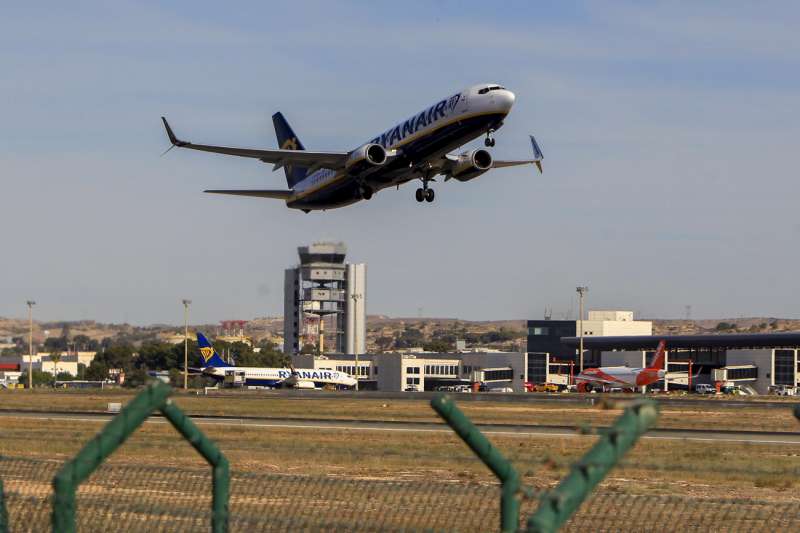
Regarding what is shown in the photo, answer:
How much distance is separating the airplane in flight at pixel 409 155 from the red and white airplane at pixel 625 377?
46.6m

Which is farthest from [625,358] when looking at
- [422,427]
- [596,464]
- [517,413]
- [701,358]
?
[596,464]

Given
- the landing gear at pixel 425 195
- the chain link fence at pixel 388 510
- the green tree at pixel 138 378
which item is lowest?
the chain link fence at pixel 388 510

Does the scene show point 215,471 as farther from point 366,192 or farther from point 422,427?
point 366,192

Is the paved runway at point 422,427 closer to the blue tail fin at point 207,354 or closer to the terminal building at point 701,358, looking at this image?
the blue tail fin at point 207,354

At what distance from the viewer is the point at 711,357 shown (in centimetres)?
13400

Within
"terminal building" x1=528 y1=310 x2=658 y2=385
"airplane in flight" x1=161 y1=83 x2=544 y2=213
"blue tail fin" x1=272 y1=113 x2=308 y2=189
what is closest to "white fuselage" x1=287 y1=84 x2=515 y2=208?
"airplane in flight" x1=161 y1=83 x2=544 y2=213

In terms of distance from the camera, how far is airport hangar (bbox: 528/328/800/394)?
11994cm

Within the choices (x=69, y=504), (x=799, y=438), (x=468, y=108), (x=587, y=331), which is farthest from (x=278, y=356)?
(x=69, y=504)

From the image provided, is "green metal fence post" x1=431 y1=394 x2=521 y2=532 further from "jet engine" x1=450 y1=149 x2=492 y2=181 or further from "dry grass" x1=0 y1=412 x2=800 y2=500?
"jet engine" x1=450 y1=149 x2=492 y2=181

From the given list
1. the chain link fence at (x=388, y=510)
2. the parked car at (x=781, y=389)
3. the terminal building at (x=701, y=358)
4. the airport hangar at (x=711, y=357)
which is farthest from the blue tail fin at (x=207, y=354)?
the chain link fence at (x=388, y=510)

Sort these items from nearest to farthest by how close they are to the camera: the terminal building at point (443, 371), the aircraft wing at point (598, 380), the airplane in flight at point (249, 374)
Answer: the aircraft wing at point (598, 380) → the airplane in flight at point (249, 374) → the terminal building at point (443, 371)

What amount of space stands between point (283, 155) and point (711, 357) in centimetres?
9373

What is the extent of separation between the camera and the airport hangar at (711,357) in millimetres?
119938

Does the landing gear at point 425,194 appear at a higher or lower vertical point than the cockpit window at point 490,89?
lower
